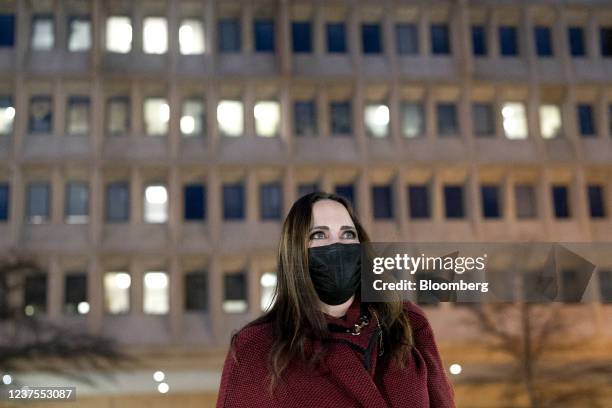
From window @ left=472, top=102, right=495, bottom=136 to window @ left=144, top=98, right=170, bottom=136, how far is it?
37.3 feet

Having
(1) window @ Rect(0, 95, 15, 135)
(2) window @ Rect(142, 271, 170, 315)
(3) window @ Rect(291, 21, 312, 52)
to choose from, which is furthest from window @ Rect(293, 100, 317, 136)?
(1) window @ Rect(0, 95, 15, 135)

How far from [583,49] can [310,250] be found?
102 feet

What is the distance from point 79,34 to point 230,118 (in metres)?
6.23

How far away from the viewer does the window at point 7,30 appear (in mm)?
29391

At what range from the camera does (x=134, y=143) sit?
29.0 metres

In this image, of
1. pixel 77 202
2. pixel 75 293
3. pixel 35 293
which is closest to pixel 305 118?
pixel 77 202

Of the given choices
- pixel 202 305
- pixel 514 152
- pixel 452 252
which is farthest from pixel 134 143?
pixel 452 252

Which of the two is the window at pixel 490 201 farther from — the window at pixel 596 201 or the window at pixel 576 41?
the window at pixel 576 41

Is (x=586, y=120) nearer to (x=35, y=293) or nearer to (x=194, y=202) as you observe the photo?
(x=194, y=202)

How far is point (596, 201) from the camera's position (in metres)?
31.2

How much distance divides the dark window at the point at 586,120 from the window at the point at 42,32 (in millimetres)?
19672

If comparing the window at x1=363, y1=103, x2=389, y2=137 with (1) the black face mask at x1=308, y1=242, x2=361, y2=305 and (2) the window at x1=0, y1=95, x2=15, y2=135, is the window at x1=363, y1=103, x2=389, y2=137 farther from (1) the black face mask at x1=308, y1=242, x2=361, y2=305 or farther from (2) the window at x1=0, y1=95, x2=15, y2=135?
(1) the black face mask at x1=308, y1=242, x2=361, y2=305

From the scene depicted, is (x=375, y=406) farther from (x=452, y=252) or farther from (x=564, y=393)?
(x=564, y=393)

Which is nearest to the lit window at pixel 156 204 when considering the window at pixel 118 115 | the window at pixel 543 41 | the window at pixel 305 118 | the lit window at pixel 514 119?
the window at pixel 118 115
